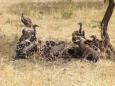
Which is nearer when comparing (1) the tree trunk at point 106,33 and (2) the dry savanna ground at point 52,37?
(2) the dry savanna ground at point 52,37

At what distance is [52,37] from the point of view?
1236 cm

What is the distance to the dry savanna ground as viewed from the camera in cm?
861

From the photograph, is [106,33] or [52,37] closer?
[106,33]

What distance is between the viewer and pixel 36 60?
9984mm

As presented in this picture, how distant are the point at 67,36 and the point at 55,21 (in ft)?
7.03

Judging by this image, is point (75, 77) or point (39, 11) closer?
point (75, 77)

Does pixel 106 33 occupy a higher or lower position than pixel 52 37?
higher

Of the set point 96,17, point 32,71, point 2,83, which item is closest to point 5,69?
point 32,71

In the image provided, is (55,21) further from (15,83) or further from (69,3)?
(15,83)

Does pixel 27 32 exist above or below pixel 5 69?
above

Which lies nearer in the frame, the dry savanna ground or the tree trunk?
the dry savanna ground

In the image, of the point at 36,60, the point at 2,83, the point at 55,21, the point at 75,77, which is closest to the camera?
the point at 2,83

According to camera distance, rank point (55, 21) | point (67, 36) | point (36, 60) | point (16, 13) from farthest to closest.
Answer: point (16, 13)
point (55, 21)
point (67, 36)
point (36, 60)

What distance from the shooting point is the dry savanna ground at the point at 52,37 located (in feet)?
28.2
